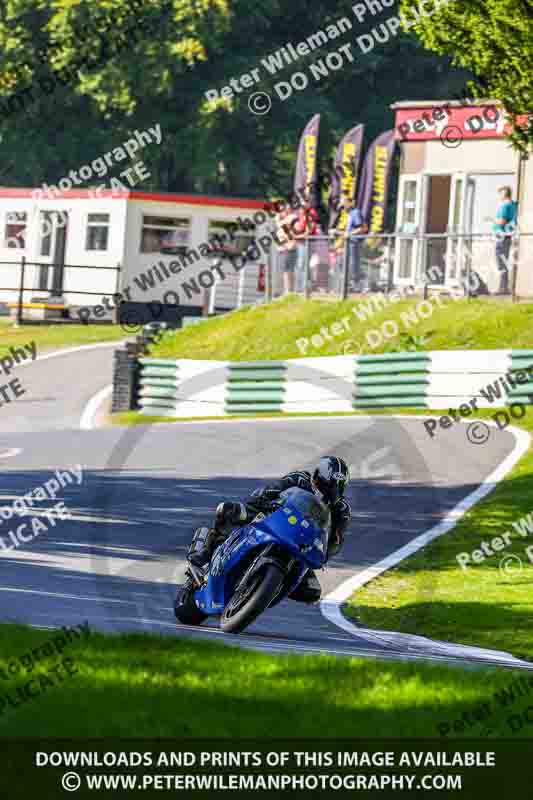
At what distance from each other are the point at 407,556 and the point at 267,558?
6128mm

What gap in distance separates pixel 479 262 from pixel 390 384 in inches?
108

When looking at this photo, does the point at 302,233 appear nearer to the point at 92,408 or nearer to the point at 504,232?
the point at 92,408

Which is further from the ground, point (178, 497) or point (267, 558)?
point (267, 558)

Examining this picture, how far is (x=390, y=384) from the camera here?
26.0 m

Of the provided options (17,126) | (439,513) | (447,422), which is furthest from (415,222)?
(17,126)

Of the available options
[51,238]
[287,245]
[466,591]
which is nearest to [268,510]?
[466,591]

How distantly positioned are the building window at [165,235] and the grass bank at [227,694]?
35.6 m

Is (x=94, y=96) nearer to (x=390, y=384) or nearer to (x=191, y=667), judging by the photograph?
(x=390, y=384)

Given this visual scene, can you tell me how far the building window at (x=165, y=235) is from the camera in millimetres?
43406

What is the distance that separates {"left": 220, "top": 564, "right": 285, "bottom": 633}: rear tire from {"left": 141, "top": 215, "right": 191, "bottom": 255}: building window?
33.7 m

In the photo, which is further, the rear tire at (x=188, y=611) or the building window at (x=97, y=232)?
the building window at (x=97, y=232)

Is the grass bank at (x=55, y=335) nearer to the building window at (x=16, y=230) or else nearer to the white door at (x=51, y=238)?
the white door at (x=51, y=238)

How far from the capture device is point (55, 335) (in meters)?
39.2

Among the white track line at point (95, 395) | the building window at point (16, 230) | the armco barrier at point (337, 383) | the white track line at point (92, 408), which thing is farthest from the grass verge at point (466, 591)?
the building window at point (16, 230)
